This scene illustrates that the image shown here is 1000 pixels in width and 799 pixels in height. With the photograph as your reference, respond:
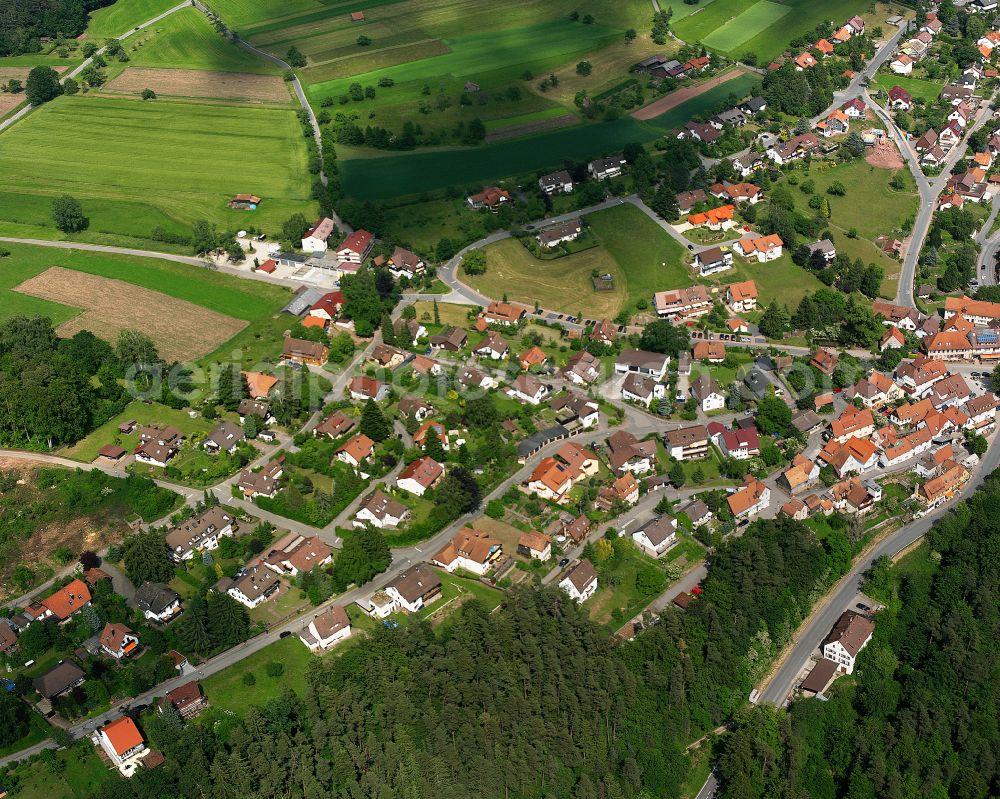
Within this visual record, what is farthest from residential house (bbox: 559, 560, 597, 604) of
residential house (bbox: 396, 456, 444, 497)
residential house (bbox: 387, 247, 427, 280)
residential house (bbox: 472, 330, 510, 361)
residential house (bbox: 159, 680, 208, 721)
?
residential house (bbox: 387, 247, 427, 280)

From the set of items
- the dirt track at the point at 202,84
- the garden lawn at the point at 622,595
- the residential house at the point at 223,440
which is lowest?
the garden lawn at the point at 622,595

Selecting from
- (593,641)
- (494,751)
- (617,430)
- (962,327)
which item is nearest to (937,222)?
(962,327)

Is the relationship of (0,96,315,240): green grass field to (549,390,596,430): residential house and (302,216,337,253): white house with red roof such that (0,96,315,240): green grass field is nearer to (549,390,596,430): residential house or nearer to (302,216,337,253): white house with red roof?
(302,216,337,253): white house with red roof

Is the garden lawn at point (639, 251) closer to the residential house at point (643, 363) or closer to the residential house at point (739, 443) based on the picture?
the residential house at point (643, 363)

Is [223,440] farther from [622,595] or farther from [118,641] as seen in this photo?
[622,595]

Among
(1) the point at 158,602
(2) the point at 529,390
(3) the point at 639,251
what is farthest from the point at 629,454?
(1) the point at 158,602

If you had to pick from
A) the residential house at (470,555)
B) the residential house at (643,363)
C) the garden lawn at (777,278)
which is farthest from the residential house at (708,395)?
the residential house at (470,555)
